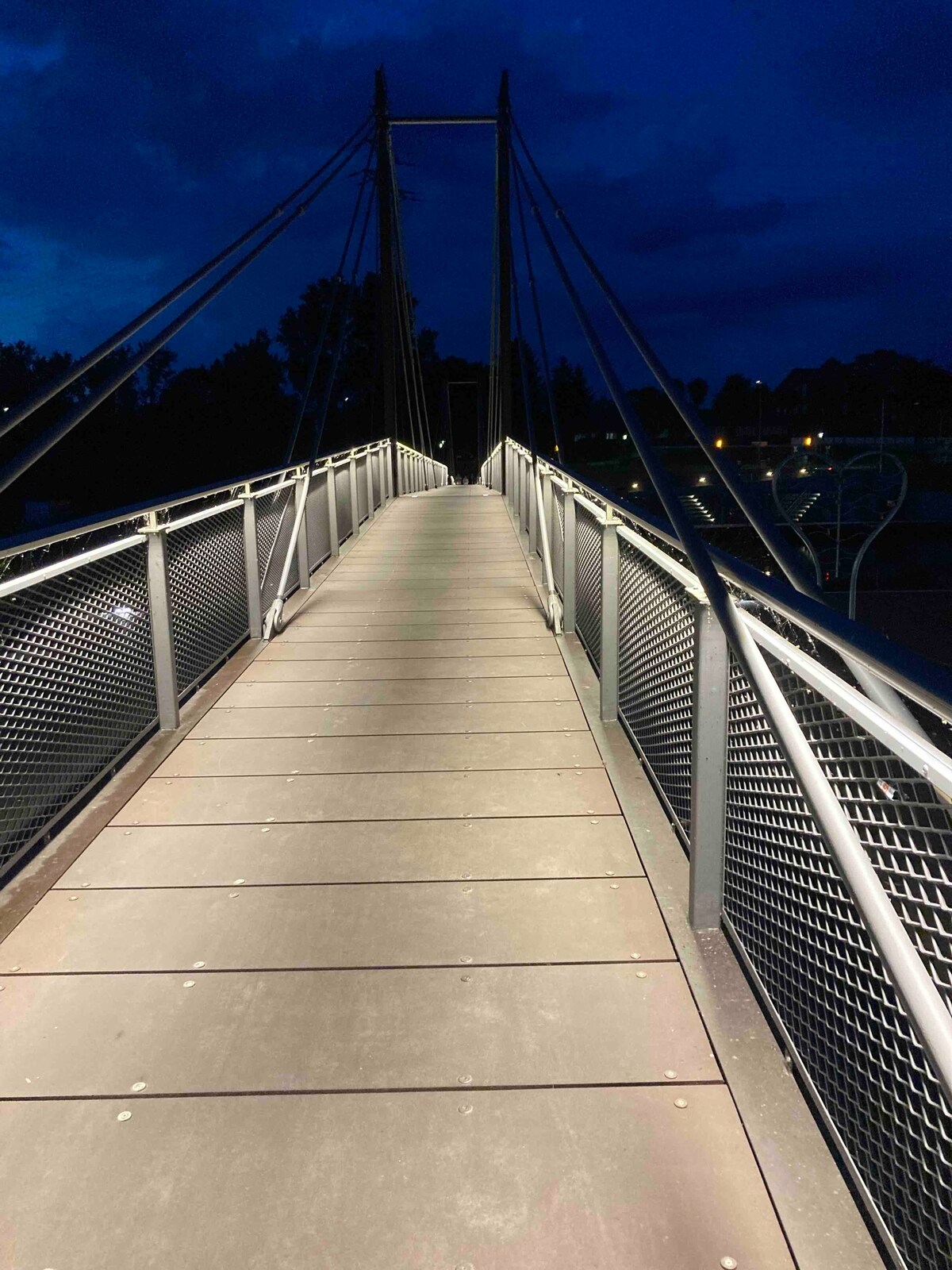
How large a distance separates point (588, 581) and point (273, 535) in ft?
6.52

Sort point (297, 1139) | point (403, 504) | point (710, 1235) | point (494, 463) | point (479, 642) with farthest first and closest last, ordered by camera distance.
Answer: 1. point (494, 463)
2. point (403, 504)
3. point (479, 642)
4. point (297, 1139)
5. point (710, 1235)

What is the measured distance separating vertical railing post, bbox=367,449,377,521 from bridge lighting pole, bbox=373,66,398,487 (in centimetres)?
229

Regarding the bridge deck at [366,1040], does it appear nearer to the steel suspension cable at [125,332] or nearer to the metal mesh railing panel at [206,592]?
the metal mesh railing panel at [206,592]

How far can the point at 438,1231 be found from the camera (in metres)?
1.41

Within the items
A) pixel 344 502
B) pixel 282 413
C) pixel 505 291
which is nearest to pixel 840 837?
pixel 344 502

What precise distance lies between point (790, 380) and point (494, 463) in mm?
86467

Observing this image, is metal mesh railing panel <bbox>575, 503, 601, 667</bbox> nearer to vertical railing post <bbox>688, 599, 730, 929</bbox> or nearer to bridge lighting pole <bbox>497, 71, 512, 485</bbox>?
vertical railing post <bbox>688, 599, 730, 929</bbox>

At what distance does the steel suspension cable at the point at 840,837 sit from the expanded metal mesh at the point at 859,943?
6 centimetres

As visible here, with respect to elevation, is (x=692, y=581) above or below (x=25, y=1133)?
above

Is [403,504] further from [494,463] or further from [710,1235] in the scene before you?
[710,1235]

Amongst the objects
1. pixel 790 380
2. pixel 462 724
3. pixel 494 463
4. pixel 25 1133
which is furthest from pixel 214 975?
pixel 790 380

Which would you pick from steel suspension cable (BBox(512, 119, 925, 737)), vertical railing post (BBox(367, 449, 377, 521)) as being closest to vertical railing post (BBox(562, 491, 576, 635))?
steel suspension cable (BBox(512, 119, 925, 737))

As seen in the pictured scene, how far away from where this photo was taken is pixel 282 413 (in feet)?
165

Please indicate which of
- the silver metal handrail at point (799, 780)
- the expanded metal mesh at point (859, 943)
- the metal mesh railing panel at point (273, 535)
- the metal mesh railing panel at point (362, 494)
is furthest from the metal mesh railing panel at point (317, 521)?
the expanded metal mesh at point (859, 943)
